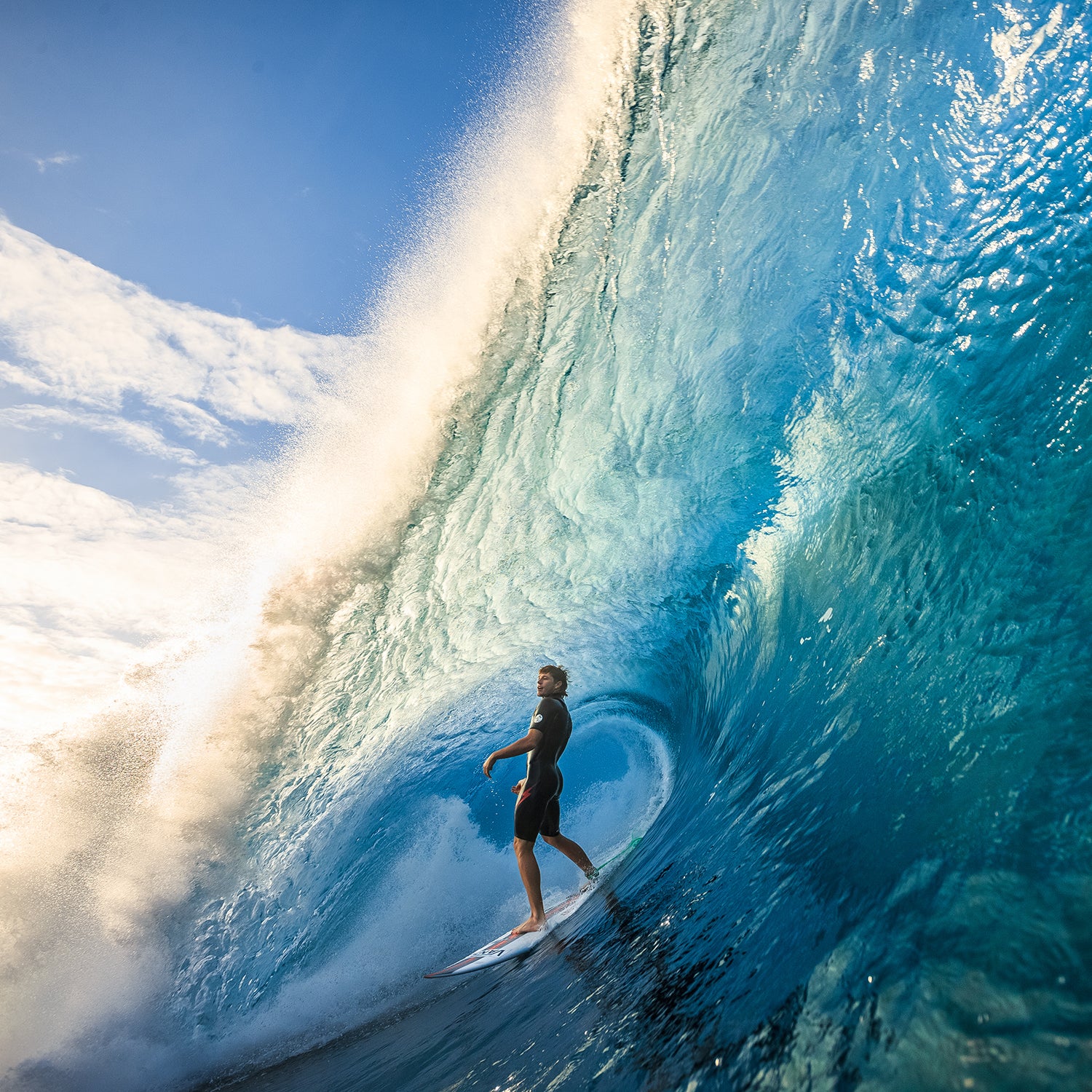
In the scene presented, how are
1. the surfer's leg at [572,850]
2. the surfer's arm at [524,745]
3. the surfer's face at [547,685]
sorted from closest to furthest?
1. the surfer's arm at [524,745]
2. the surfer's face at [547,685]
3. the surfer's leg at [572,850]

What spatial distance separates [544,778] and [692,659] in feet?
7.55

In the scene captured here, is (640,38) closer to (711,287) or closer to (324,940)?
(711,287)

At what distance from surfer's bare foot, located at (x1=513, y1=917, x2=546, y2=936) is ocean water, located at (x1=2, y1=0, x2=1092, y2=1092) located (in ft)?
1.28

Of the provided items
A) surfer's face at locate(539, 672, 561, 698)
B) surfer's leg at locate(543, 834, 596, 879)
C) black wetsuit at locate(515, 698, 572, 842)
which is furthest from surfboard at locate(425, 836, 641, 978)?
surfer's face at locate(539, 672, 561, 698)

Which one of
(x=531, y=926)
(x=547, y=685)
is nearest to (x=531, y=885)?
(x=531, y=926)

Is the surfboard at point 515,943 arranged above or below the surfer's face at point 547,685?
below

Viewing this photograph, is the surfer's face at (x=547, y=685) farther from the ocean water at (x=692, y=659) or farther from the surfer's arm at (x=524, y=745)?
the ocean water at (x=692, y=659)

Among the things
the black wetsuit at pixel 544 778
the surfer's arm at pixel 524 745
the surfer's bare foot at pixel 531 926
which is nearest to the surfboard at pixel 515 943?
the surfer's bare foot at pixel 531 926

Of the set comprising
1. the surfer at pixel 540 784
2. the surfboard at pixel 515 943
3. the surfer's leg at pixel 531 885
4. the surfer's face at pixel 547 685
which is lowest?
the surfboard at pixel 515 943

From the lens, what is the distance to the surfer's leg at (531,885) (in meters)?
4.20

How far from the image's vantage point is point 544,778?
173 inches

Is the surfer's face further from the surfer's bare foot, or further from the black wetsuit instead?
the surfer's bare foot

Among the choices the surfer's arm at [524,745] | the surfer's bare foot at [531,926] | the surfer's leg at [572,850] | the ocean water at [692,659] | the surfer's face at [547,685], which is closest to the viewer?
the ocean water at [692,659]

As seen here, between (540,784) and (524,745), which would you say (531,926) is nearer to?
(540,784)
